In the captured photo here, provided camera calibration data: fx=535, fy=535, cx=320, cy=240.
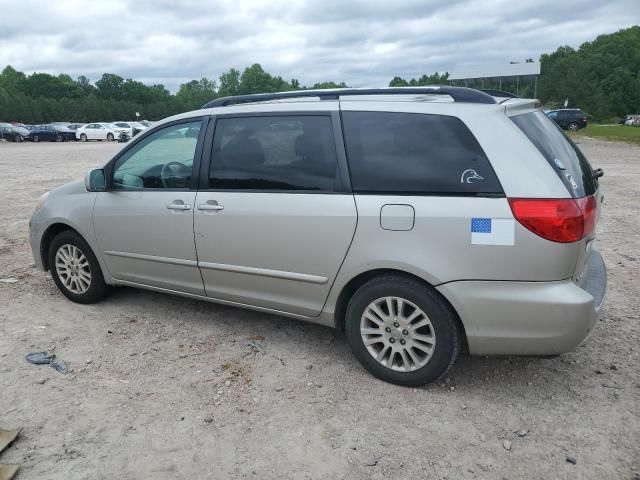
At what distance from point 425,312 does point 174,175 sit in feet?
7.25

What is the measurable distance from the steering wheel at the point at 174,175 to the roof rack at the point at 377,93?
0.54 meters

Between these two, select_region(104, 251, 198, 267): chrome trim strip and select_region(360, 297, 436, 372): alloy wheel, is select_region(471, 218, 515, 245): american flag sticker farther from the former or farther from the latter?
select_region(104, 251, 198, 267): chrome trim strip

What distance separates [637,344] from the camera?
390 centimetres

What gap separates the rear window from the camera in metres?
3.02

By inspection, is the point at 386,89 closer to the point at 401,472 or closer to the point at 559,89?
the point at 401,472

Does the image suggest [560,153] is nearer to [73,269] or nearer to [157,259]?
[157,259]

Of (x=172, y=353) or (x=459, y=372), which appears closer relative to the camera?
(x=459, y=372)

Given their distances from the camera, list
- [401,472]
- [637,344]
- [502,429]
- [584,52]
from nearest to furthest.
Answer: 1. [401,472]
2. [502,429]
3. [637,344]
4. [584,52]

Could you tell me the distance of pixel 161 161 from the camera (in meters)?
4.31

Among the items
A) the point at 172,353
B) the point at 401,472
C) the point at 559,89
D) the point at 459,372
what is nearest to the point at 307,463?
the point at 401,472

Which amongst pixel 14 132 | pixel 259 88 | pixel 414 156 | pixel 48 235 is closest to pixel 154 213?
pixel 48 235

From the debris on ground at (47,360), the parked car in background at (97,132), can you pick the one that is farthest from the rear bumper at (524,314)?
the parked car in background at (97,132)

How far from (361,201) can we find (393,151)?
37 cm

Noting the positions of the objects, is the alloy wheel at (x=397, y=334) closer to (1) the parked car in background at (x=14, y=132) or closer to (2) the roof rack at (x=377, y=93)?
(2) the roof rack at (x=377, y=93)
